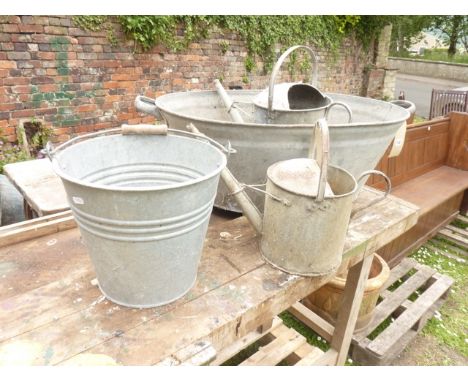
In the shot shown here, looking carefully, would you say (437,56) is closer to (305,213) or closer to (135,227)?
(305,213)

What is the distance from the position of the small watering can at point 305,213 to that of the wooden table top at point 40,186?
29.8 inches

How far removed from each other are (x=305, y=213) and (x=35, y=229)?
0.89m

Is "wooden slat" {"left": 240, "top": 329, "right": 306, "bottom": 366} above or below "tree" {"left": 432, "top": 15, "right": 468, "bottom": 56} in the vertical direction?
below

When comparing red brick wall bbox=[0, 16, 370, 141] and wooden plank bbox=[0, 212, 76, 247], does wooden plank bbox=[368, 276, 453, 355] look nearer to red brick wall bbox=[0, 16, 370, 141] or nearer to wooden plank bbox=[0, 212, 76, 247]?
wooden plank bbox=[0, 212, 76, 247]

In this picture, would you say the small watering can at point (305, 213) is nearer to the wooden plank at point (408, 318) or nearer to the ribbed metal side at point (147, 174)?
the ribbed metal side at point (147, 174)

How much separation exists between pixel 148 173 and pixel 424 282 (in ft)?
8.33

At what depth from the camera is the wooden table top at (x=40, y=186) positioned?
1404 millimetres

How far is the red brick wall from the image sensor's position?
2.97m

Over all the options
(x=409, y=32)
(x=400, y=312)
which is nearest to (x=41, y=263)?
(x=400, y=312)

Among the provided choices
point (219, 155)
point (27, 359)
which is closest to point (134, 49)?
point (219, 155)

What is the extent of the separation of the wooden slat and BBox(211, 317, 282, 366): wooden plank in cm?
7

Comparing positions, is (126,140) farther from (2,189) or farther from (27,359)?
(2,189)

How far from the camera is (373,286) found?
7.11 feet

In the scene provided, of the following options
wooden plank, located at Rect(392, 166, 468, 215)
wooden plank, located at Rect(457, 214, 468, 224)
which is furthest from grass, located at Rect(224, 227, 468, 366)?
wooden plank, located at Rect(457, 214, 468, 224)
